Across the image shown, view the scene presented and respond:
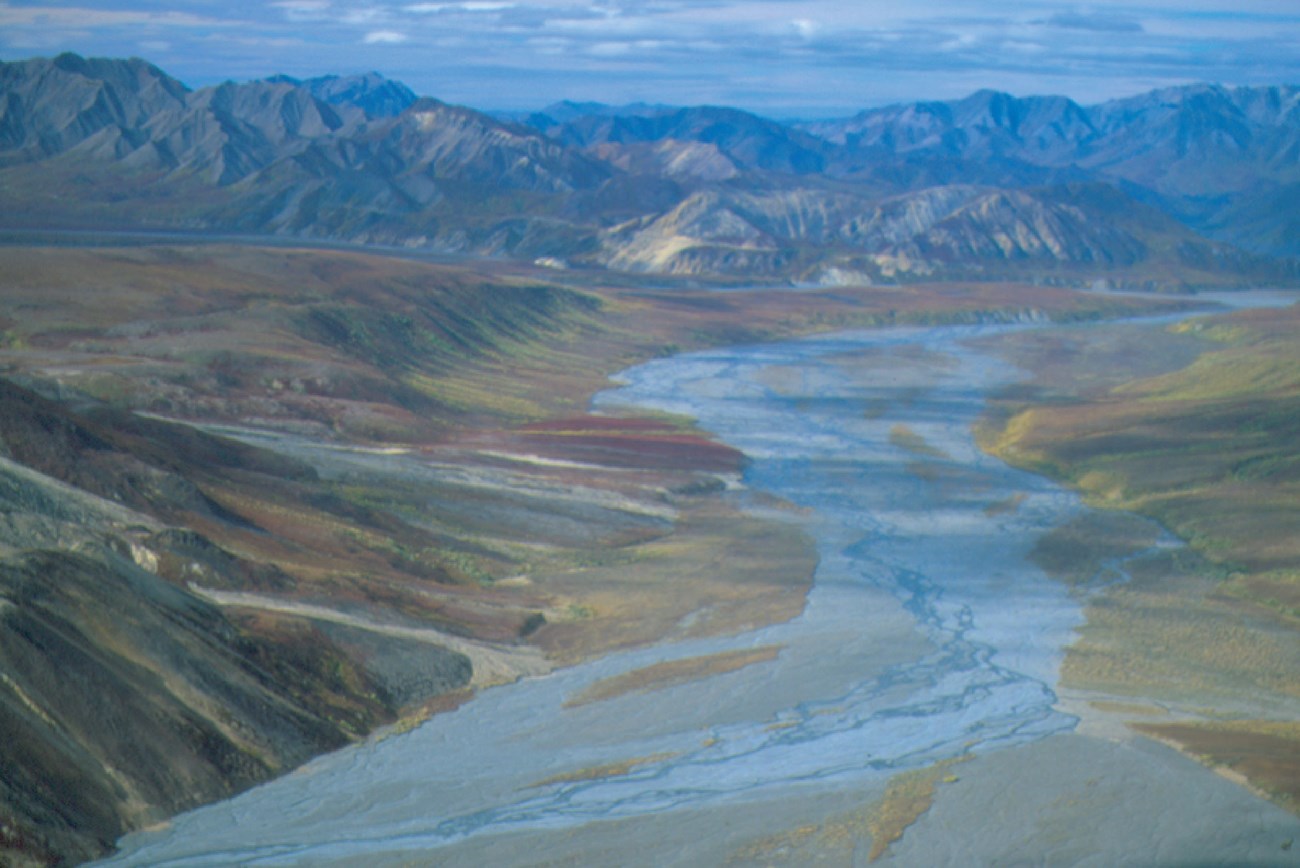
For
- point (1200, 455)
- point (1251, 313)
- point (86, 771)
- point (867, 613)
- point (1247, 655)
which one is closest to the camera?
point (86, 771)

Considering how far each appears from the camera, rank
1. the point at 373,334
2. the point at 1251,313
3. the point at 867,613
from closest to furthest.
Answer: the point at 867,613, the point at 373,334, the point at 1251,313

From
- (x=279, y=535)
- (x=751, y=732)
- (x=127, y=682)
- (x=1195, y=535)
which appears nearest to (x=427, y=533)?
(x=279, y=535)

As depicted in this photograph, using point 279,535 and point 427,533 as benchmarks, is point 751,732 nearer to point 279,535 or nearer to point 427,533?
point 279,535

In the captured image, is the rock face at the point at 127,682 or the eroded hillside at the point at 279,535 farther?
the eroded hillside at the point at 279,535

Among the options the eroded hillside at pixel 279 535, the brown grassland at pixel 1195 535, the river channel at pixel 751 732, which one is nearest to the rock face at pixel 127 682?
the eroded hillside at pixel 279 535

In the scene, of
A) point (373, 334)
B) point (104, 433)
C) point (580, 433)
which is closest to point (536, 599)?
point (104, 433)

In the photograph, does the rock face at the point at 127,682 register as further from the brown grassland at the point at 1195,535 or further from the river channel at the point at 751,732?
the brown grassland at the point at 1195,535

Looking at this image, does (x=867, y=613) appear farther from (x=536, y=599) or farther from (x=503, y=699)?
(x=503, y=699)

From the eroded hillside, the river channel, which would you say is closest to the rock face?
the eroded hillside

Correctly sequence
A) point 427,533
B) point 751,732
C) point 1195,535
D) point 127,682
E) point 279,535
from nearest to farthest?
point 127,682 → point 751,732 → point 279,535 → point 427,533 → point 1195,535
